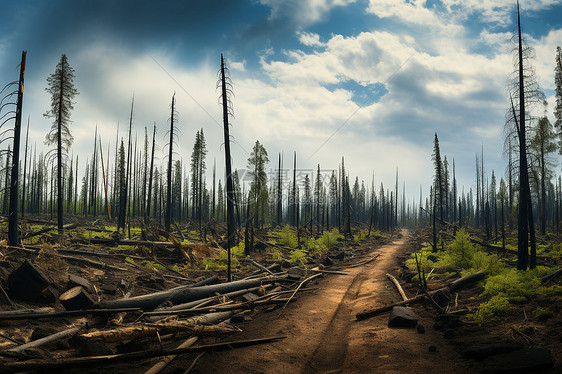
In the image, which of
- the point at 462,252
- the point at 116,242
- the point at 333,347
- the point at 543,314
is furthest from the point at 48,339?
the point at 462,252

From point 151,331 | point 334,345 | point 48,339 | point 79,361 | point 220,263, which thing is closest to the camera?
point 79,361

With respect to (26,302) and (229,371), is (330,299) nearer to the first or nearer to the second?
(229,371)

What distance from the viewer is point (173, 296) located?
8.51m

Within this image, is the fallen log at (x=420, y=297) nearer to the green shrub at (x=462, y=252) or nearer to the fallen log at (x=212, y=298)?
the green shrub at (x=462, y=252)

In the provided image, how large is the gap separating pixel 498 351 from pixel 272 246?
1856 centimetres

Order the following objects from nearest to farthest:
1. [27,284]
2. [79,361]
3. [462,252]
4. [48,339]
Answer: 1. [79,361]
2. [48,339]
3. [27,284]
4. [462,252]

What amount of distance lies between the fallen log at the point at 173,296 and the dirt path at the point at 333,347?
203 cm

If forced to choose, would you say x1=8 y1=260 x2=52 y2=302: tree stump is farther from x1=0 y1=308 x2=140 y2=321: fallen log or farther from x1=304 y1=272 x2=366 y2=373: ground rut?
x1=304 y1=272 x2=366 y2=373: ground rut

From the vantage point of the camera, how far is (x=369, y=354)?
5410 mm

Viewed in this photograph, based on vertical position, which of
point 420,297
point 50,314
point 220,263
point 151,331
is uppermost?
point 50,314

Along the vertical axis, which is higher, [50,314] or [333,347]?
[50,314]

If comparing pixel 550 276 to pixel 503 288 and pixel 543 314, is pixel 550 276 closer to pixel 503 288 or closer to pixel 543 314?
pixel 503 288

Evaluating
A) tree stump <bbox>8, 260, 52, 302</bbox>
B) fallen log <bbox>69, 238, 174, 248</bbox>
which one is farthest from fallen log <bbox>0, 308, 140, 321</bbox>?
fallen log <bbox>69, 238, 174, 248</bbox>

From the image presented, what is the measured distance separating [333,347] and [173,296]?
4.95 metres
